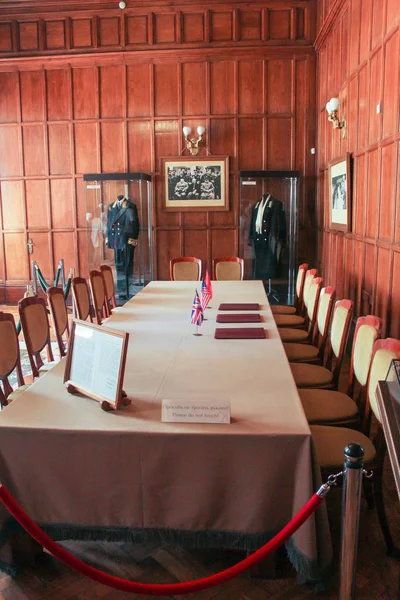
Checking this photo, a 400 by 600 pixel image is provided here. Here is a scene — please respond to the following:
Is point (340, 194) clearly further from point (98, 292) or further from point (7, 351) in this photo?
point (7, 351)

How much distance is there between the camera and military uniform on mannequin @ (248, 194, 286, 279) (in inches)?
311

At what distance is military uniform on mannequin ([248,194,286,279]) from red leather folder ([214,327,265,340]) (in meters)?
4.52

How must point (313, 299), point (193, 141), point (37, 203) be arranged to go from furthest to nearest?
point (37, 203) → point (193, 141) → point (313, 299)

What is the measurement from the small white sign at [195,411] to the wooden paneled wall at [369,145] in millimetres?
2519

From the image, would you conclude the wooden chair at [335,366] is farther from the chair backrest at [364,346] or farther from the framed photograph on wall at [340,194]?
the framed photograph on wall at [340,194]

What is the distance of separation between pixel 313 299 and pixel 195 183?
423 cm

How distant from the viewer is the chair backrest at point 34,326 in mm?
3506

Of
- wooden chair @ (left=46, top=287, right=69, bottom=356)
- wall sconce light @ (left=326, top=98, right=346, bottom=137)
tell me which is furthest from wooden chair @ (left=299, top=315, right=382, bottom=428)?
wall sconce light @ (left=326, top=98, right=346, bottom=137)

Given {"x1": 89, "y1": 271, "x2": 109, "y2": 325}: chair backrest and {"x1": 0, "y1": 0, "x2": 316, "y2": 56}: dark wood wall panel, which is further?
{"x1": 0, "y1": 0, "x2": 316, "y2": 56}: dark wood wall panel

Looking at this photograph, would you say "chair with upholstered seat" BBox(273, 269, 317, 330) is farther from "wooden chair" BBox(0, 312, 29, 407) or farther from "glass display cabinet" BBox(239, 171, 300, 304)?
"wooden chair" BBox(0, 312, 29, 407)

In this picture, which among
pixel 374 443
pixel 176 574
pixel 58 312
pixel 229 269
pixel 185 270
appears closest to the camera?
pixel 176 574

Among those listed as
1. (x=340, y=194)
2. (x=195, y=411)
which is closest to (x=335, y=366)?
(x=195, y=411)

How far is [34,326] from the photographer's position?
364 cm

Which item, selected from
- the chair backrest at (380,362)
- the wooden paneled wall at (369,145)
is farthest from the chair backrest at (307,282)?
the chair backrest at (380,362)
